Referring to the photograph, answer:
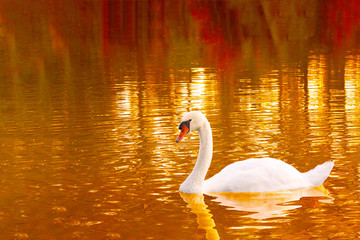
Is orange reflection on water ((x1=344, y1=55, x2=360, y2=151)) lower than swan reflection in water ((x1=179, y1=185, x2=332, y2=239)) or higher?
higher

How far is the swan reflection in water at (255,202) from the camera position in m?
12.4

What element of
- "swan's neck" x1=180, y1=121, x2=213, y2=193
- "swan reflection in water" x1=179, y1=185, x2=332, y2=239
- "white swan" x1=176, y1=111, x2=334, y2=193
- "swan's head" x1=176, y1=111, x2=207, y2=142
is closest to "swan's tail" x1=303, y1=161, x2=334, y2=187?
"white swan" x1=176, y1=111, x2=334, y2=193

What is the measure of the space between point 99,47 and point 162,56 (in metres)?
11.3

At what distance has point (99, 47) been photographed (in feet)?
196

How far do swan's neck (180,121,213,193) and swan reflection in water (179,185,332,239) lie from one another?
103mm

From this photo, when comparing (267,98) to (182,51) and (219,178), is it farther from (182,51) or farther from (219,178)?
(182,51)

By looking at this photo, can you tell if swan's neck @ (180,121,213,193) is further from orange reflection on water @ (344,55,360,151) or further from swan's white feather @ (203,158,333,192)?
orange reflection on water @ (344,55,360,151)

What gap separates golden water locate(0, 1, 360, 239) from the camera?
12.2 metres

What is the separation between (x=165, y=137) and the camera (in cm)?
1889

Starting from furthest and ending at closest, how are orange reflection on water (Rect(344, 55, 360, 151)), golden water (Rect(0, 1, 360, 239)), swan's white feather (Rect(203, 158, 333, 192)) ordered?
orange reflection on water (Rect(344, 55, 360, 151))
swan's white feather (Rect(203, 158, 333, 192))
golden water (Rect(0, 1, 360, 239))

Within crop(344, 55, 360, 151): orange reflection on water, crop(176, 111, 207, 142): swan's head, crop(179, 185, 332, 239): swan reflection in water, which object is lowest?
crop(179, 185, 332, 239): swan reflection in water

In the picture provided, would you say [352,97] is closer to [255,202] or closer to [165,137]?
[165,137]

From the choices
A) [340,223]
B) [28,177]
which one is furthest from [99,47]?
[340,223]

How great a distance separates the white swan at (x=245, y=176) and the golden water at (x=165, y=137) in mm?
160
